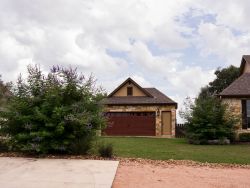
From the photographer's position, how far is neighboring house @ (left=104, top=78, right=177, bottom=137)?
34.8 metres

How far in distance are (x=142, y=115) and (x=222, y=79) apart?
22418mm

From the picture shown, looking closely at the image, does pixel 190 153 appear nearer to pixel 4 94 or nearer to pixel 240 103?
pixel 4 94

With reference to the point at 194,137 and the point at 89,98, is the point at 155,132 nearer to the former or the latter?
the point at 194,137

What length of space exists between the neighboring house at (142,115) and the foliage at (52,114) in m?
19.8

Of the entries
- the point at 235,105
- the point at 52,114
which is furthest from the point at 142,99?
the point at 52,114

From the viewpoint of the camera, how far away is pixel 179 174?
11.2 meters

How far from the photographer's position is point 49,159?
12875 millimetres

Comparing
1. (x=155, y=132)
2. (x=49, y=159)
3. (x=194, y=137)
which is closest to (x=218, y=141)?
(x=194, y=137)

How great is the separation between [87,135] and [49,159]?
180cm

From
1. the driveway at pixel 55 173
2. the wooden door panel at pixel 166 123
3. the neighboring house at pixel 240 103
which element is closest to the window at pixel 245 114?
the neighboring house at pixel 240 103

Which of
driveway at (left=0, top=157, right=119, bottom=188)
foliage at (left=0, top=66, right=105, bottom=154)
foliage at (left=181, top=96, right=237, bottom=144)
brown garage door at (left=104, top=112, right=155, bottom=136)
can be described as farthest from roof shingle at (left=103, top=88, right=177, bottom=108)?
driveway at (left=0, top=157, right=119, bottom=188)

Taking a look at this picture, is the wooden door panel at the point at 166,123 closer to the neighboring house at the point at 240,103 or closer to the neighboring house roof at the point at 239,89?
the neighboring house roof at the point at 239,89

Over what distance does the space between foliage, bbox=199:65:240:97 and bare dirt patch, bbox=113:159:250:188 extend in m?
Result: 40.7

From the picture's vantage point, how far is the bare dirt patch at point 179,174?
392 inches
